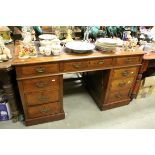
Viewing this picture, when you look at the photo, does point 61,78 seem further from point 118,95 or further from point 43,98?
point 118,95

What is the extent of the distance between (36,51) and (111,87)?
0.92m

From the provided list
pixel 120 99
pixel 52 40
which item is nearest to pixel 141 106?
pixel 120 99

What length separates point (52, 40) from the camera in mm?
1570

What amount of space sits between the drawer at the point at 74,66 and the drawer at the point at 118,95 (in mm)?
557

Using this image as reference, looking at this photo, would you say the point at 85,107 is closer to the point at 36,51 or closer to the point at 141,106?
the point at 141,106

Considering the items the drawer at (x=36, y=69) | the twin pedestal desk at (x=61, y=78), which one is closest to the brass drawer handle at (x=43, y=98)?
the twin pedestal desk at (x=61, y=78)

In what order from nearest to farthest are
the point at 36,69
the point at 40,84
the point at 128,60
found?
the point at 36,69 < the point at 40,84 < the point at 128,60

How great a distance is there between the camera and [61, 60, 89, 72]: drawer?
4.63 feet

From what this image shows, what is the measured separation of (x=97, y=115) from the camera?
1.84m

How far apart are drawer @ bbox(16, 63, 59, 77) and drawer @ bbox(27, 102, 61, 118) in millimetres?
394

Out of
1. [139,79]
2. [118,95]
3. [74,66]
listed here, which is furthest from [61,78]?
[139,79]

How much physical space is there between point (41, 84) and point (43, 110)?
0.33 metres

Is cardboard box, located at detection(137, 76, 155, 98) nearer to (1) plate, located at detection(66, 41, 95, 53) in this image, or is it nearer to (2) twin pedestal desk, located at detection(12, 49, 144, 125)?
(2) twin pedestal desk, located at detection(12, 49, 144, 125)

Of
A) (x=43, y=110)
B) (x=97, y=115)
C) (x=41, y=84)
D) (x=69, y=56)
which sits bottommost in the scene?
(x=97, y=115)
